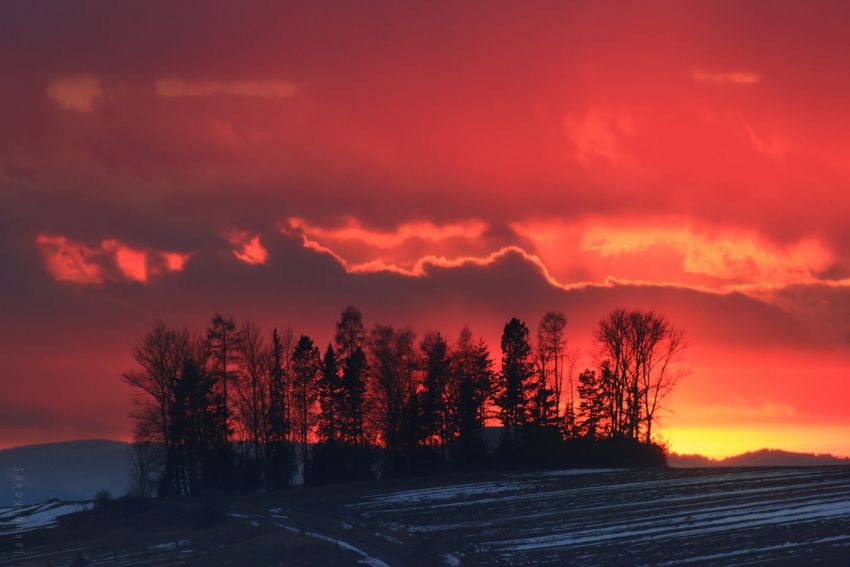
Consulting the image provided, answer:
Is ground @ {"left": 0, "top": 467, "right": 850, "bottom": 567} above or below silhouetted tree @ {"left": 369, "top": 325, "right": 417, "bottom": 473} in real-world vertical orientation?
below

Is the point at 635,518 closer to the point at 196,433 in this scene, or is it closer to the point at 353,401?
the point at 353,401

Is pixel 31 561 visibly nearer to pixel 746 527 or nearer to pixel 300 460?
pixel 746 527

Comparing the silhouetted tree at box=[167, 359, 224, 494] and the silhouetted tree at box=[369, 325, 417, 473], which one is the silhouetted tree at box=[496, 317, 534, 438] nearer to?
the silhouetted tree at box=[369, 325, 417, 473]

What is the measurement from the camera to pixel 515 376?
11319cm

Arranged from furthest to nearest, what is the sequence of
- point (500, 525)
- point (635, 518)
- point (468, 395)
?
point (468, 395) → point (500, 525) → point (635, 518)

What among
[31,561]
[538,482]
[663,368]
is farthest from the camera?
[663,368]

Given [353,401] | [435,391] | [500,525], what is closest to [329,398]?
[353,401]

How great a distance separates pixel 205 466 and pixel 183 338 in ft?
58.2

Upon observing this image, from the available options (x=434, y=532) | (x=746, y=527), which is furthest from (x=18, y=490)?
(x=746, y=527)

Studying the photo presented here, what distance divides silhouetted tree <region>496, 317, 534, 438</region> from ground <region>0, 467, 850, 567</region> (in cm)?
2629

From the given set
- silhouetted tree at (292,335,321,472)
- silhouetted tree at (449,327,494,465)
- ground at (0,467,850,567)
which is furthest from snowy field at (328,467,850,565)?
silhouetted tree at (292,335,321,472)

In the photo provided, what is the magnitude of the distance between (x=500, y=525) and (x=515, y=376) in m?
60.7

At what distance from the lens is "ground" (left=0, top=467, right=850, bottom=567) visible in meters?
40.7

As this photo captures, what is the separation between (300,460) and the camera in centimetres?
10881
